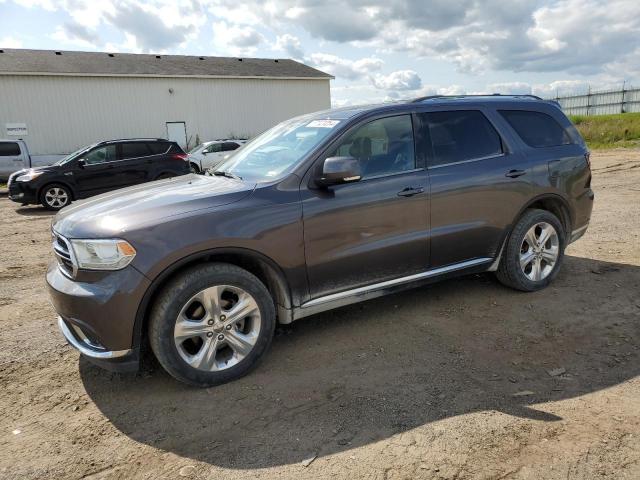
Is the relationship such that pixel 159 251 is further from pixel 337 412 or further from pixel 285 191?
pixel 337 412

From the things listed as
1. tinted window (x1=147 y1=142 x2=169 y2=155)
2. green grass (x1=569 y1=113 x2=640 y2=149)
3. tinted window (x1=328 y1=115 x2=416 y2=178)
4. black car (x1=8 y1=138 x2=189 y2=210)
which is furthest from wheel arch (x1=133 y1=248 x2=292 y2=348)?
green grass (x1=569 y1=113 x2=640 y2=149)

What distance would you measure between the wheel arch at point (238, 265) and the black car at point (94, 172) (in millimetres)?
10067

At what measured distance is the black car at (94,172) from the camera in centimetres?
1187

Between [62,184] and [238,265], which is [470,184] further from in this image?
[62,184]

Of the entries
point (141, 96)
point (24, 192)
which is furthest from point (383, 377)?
point (141, 96)

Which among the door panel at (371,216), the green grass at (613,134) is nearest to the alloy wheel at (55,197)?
the door panel at (371,216)

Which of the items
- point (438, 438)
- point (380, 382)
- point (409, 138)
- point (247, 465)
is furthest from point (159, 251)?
point (409, 138)

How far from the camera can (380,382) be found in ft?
10.7

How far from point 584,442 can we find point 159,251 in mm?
2601

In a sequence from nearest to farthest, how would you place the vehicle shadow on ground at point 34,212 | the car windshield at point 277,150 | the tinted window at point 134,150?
1. the car windshield at point 277,150
2. the vehicle shadow on ground at point 34,212
3. the tinted window at point 134,150

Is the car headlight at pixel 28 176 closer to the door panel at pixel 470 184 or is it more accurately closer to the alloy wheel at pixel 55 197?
the alloy wheel at pixel 55 197

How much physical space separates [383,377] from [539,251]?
2.38m

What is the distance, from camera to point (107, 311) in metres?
2.93

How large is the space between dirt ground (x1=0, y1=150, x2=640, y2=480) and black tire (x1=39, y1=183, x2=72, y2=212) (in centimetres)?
823
